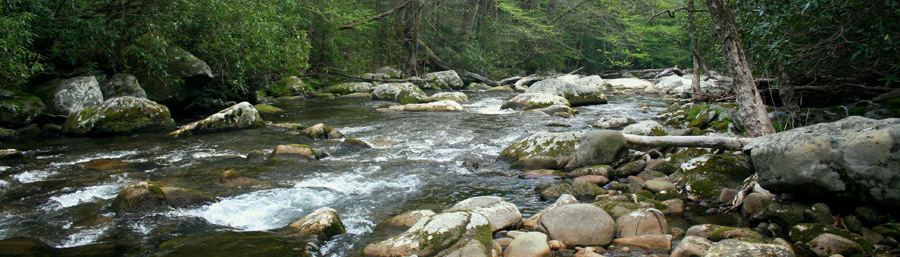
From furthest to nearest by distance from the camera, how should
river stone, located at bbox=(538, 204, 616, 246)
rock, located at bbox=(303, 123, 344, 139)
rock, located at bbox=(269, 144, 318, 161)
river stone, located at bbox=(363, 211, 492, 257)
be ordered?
1. rock, located at bbox=(303, 123, 344, 139)
2. rock, located at bbox=(269, 144, 318, 161)
3. river stone, located at bbox=(538, 204, 616, 246)
4. river stone, located at bbox=(363, 211, 492, 257)

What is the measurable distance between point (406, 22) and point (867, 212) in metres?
21.4

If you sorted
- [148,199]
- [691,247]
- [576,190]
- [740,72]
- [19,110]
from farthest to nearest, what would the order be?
[19,110] < [740,72] < [576,190] < [148,199] < [691,247]

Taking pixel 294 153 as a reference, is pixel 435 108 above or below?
below

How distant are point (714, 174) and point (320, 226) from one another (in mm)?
4282

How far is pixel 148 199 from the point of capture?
484cm

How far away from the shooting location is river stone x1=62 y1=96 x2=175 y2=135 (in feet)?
30.9

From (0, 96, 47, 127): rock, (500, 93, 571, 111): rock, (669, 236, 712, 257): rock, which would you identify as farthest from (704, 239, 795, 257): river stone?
(0, 96, 47, 127): rock

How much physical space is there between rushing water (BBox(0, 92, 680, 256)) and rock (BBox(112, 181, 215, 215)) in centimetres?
15

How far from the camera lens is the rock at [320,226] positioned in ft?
14.0

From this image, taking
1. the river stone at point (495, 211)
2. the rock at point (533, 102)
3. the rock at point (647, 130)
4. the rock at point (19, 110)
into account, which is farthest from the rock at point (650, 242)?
the rock at point (19, 110)

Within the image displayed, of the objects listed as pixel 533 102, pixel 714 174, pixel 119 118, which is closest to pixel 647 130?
pixel 714 174

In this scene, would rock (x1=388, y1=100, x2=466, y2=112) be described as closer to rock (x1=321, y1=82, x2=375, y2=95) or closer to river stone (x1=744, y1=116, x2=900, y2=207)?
rock (x1=321, y1=82, x2=375, y2=95)

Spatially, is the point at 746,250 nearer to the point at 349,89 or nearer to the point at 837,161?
the point at 837,161

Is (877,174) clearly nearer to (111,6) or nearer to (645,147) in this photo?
(645,147)
